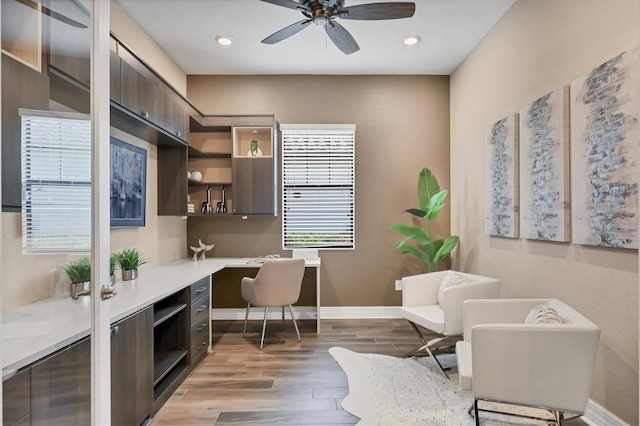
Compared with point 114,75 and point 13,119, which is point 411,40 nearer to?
point 114,75

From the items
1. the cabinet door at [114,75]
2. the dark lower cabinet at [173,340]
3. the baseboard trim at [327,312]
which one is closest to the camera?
the cabinet door at [114,75]

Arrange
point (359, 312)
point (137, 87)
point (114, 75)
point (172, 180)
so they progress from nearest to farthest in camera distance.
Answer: point (114, 75) < point (137, 87) < point (172, 180) < point (359, 312)

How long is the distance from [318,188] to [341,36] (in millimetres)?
2004

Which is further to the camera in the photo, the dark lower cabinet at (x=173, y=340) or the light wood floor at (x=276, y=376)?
the dark lower cabinet at (x=173, y=340)

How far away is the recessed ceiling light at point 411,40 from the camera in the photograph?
11.4 ft

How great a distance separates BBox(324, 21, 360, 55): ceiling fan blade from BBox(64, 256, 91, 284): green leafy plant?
220 centimetres

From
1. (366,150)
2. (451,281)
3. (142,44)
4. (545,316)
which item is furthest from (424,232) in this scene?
(142,44)

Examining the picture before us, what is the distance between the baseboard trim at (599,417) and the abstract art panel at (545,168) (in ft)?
3.35

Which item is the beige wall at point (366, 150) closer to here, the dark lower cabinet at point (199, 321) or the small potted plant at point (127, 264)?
the dark lower cabinet at point (199, 321)

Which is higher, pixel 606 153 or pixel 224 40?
pixel 224 40

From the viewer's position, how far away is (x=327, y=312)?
437cm

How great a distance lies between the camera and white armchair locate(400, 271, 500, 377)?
271 centimetres

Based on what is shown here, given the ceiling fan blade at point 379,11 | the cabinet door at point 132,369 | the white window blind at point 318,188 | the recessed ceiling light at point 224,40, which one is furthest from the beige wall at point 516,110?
the cabinet door at point 132,369

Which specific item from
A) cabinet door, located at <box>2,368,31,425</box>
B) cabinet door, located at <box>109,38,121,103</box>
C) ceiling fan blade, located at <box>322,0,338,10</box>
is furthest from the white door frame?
ceiling fan blade, located at <box>322,0,338,10</box>
